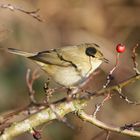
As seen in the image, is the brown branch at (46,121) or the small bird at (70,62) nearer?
the brown branch at (46,121)

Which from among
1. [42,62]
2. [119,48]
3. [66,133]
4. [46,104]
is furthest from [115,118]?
[46,104]

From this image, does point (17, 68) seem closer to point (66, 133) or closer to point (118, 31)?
point (66, 133)

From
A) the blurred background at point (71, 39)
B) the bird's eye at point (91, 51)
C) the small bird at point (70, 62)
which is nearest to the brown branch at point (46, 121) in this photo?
the small bird at point (70, 62)

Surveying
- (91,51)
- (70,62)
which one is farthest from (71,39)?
(70,62)

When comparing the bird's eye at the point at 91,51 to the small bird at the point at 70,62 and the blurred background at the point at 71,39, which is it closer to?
the small bird at the point at 70,62

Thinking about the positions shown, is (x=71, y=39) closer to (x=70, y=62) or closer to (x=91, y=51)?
(x=91, y=51)

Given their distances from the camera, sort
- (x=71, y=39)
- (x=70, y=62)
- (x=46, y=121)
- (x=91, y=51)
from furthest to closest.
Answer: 1. (x=71, y=39)
2. (x=91, y=51)
3. (x=70, y=62)
4. (x=46, y=121)

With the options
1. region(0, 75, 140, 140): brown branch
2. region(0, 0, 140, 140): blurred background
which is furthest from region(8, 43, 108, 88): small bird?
region(0, 0, 140, 140): blurred background
